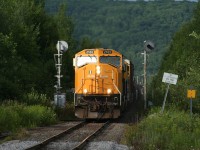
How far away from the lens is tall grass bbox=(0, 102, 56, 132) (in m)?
20.0

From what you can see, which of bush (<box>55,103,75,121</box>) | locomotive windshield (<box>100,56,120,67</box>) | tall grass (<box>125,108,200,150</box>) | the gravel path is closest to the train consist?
locomotive windshield (<box>100,56,120,67</box>)

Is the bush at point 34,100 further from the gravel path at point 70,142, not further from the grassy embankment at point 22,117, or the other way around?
the gravel path at point 70,142

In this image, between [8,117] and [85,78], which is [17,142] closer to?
[8,117]

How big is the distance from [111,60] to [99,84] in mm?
1638

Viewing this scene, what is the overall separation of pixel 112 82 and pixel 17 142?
1163cm

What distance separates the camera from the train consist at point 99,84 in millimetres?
26094

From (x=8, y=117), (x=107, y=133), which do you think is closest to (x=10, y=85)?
(x=8, y=117)

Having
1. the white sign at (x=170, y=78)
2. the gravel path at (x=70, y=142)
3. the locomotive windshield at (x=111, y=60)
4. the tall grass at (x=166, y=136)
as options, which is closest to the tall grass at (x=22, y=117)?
the gravel path at (x=70, y=142)

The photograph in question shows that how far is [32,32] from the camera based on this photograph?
167 feet

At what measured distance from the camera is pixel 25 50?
46500 mm

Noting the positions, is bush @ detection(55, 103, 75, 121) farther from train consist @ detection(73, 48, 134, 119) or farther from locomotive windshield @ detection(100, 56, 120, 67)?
locomotive windshield @ detection(100, 56, 120, 67)

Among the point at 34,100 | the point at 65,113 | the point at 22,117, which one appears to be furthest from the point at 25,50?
the point at 22,117

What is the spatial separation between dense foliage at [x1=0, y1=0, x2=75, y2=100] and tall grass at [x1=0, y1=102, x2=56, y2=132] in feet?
19.7

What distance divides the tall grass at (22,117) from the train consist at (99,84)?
200 centimetres
